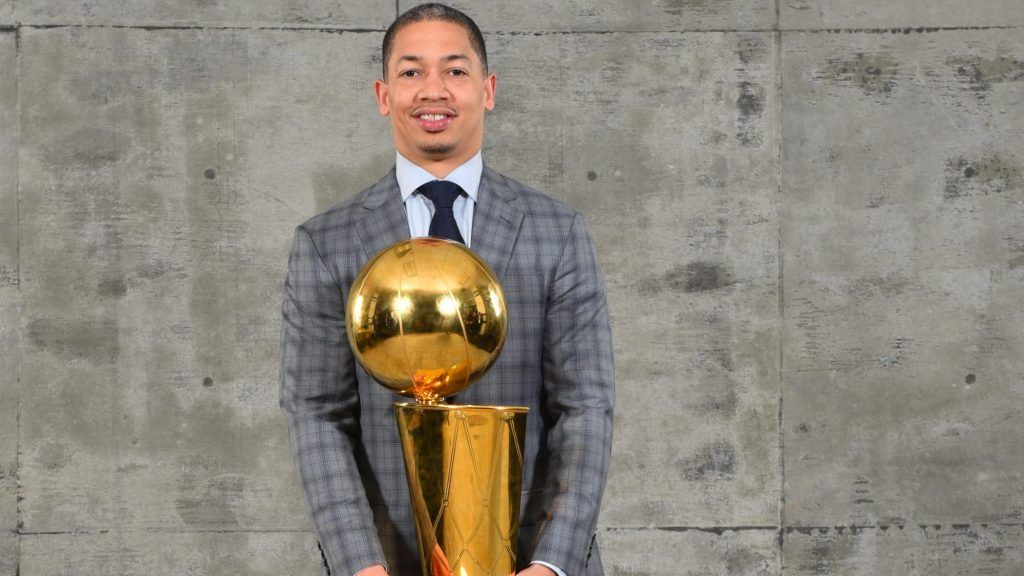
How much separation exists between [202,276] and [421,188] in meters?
2.32

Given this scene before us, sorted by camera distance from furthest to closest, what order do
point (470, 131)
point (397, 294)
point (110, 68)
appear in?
point (110, 68) < point (470, 131) < point (397, 294)

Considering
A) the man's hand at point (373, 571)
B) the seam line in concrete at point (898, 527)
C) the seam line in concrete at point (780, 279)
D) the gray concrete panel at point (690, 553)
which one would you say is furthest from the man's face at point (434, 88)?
the seam line in concrete at point (898, 527)

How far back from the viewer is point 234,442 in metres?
4.07

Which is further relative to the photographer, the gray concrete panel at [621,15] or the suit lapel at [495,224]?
the gray concrete panel at [621,15]

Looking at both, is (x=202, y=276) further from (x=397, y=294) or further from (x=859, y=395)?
(x=397, y=294)

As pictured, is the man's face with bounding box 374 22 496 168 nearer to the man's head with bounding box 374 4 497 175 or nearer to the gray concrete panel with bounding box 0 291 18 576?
the man's head with bounding box 374 4 497 175

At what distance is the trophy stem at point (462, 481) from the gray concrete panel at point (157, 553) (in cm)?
258

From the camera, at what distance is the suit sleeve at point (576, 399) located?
1.75m

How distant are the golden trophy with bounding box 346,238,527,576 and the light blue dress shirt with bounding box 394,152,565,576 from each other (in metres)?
0.27

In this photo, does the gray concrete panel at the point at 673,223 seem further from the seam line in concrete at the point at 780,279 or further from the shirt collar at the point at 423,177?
the shirt collar at the point at 423,177

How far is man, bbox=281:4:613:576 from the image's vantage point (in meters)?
1.82

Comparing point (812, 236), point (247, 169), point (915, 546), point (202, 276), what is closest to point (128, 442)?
point (202, 276)

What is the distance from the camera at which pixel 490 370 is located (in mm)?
1854

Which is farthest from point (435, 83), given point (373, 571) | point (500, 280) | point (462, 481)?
point (373, 571)
